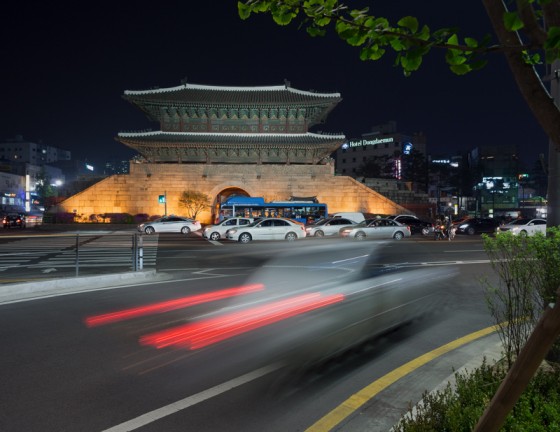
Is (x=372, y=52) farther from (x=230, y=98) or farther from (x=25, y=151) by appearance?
(x=25, y=151)

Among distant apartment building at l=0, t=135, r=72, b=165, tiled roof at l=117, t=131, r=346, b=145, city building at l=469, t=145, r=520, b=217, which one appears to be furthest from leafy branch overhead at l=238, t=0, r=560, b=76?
distant apartment building at l=0, t=135, r=72, b=165

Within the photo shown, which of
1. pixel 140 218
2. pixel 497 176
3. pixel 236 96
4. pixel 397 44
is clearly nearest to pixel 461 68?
pixel 397 44

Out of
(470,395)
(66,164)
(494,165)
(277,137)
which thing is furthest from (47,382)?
(66,164)

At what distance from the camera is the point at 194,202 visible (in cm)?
4056

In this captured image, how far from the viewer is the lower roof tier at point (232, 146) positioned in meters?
41.4

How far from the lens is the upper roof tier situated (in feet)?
138

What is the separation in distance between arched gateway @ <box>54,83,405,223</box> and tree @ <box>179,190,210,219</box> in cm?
103

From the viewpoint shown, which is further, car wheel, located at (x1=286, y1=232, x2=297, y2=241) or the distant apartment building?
the distant apartment building

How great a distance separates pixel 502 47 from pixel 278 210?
30059mm

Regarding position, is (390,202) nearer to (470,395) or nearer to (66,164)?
(470,395)

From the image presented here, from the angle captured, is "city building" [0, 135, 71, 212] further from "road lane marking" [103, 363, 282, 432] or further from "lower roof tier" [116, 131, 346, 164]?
"road lane marking" [103, 363, 282, 432]

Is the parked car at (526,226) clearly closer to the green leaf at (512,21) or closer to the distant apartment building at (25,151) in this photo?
the green leaf at (512,21)

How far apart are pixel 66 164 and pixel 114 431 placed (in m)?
104

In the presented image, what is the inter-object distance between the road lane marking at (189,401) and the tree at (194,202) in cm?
3699
